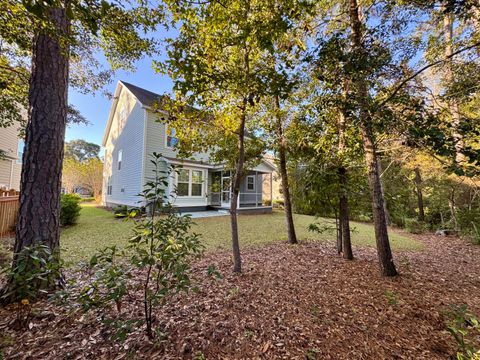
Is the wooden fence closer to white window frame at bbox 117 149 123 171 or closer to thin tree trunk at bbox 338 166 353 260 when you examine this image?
white window frame at bbox 117 149 123 171

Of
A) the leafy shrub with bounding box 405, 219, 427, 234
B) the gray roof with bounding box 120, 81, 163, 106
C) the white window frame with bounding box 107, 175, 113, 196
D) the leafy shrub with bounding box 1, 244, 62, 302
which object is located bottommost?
the leafy shrub with bounding box 405, 219, 427, 234

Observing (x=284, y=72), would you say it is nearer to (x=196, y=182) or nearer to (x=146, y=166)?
(x=146, y=166)

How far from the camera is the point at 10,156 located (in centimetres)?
1227

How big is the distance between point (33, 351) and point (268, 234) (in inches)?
258

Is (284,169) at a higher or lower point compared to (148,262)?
higher

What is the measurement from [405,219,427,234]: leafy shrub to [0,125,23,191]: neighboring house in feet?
70.8

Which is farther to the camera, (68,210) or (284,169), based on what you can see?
(68,210)

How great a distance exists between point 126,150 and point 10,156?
6514mm

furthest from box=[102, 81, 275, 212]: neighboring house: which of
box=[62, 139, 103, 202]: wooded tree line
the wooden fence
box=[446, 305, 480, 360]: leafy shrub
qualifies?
box=[446, 305, 480, 360]: leafy shrub

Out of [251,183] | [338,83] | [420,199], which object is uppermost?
[338,83]

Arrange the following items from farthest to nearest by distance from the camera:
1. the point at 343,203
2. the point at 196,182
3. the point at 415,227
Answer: the point at 196,182 < the point at 415,227 < the point at 343,203

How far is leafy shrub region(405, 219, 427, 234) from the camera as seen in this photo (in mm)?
10164

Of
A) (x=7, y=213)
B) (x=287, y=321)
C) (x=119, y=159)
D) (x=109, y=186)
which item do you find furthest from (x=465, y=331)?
(x=109, y=186)

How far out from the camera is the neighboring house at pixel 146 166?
11.5m
